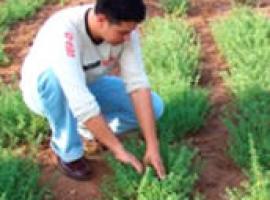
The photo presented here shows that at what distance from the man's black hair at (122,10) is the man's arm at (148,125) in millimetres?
469

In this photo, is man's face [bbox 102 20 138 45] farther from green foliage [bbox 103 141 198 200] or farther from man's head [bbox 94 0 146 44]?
green foliage [bbox 103 141 198 200]

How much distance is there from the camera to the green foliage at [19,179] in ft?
10.5

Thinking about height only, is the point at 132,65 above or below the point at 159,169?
above

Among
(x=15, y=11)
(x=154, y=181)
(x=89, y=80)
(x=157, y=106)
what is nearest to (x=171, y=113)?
(x=157, y=106)

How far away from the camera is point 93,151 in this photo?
12.5 feet

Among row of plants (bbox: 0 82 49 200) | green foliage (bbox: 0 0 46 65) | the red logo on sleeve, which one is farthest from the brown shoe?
green foliage (bbox: 0 0 46 65)

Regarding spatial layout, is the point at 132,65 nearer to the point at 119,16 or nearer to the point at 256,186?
the point at 119,16

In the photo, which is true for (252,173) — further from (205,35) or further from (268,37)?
(205,35)

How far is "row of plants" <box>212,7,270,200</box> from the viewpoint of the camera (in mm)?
3307

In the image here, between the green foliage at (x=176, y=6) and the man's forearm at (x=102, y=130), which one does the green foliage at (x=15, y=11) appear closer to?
the green foliage at (x=176, y=6)

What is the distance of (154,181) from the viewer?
121 inches

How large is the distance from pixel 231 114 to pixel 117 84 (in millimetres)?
715

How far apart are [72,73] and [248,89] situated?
1246 mm

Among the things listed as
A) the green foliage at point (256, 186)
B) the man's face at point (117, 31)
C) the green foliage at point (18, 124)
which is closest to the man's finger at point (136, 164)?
the green foliage at point (256, 186)
